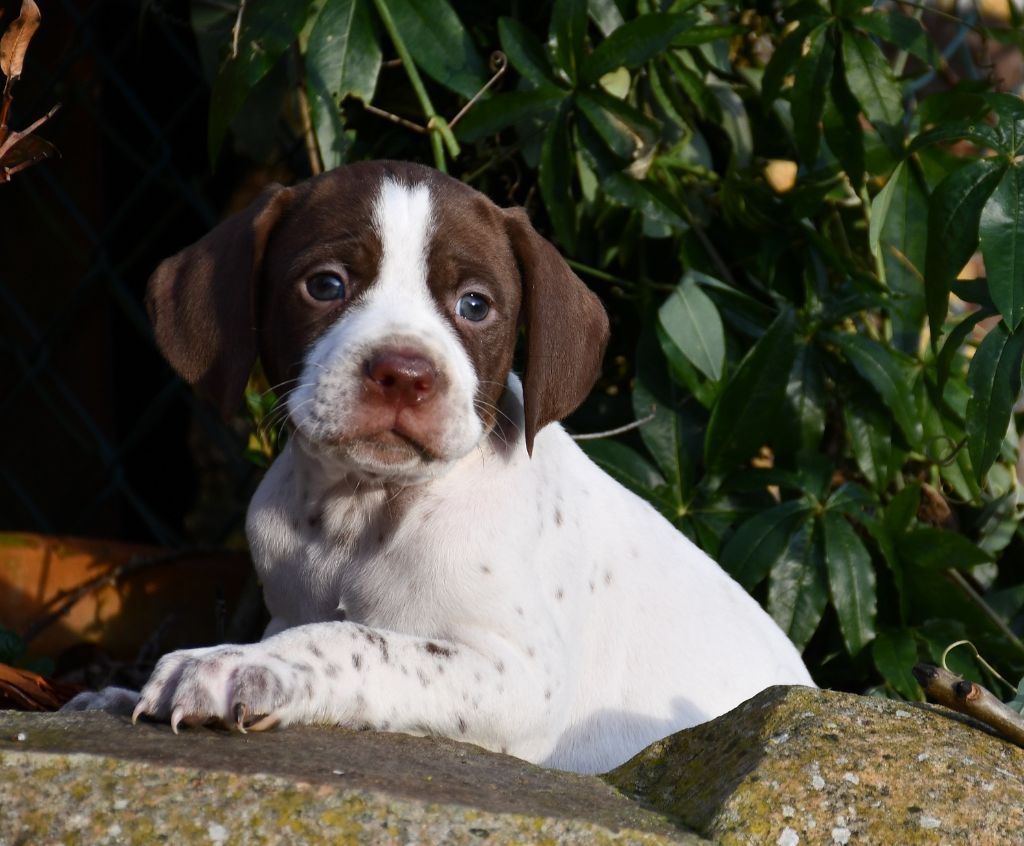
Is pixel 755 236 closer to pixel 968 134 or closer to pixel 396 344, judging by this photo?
pixel 968 134

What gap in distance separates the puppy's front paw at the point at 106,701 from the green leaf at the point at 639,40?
8.28 feet

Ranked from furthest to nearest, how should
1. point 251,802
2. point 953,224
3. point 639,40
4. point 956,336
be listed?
1. point 639,40
2. point 956,336
3. point 953,224
4. point 251,802

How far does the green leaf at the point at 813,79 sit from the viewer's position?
185 inches

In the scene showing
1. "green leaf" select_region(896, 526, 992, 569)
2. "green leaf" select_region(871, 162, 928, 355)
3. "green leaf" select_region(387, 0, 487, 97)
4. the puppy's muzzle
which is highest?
"green leaf" select_region(387, 0, 487, 97)

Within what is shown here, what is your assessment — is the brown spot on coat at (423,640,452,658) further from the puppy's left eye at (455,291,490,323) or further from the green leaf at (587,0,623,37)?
the green leaf at (587,0,623,37)

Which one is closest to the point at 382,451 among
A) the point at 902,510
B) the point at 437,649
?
the point at 437,649

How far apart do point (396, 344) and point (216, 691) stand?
0.94 m

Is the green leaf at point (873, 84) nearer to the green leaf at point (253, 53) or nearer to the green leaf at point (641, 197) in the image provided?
the green leaf at point (641, 197)

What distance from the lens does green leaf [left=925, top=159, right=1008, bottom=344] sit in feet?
13.4

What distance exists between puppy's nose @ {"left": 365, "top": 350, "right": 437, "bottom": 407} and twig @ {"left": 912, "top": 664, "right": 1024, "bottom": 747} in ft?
4.12

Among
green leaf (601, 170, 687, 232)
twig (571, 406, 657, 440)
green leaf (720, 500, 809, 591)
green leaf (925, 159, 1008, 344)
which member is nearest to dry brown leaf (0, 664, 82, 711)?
twig (571, 406, 657, 440)

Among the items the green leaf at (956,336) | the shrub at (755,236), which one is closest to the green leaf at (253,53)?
the shrub at (755,236)

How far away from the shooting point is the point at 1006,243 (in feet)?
13.0

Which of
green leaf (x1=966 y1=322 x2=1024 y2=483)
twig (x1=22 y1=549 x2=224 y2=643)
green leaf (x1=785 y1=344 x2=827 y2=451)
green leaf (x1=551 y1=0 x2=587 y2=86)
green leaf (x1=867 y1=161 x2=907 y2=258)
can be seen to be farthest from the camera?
twig (x1=22 y1=549 x2=224 y2=643)
